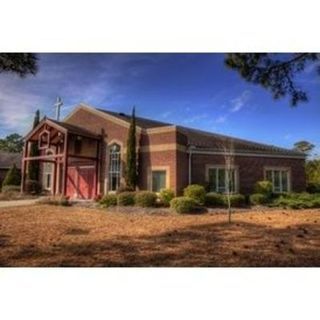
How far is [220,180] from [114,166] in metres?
3.97

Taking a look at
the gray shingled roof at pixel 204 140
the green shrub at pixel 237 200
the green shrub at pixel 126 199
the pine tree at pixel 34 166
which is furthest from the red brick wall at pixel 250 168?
the pine tree at pixel 34 166

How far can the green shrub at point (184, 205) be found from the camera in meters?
10.2

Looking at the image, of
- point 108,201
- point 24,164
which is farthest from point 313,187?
point 24,164

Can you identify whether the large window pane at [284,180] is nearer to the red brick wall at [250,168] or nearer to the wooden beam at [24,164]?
the red brick wall at [250,168]

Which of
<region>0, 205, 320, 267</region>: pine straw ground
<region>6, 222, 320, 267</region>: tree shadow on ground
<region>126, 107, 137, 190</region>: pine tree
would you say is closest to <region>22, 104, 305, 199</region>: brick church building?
<region>126, 107, 137, 190</region>: pine tree

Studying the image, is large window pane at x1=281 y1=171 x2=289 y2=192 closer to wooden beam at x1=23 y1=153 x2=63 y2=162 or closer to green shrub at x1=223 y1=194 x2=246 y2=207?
green shrub at x1=223 y1=194 x2=246 y2=207

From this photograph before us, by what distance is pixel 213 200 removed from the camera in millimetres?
11039

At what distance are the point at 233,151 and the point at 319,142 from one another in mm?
3472

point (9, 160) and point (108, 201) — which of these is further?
point (9, 160)

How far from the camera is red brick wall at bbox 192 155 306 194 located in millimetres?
12266

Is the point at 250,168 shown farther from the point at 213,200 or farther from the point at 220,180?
the point at 213,200

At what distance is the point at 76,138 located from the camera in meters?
14.1

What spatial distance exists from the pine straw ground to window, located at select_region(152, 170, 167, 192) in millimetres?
2087
